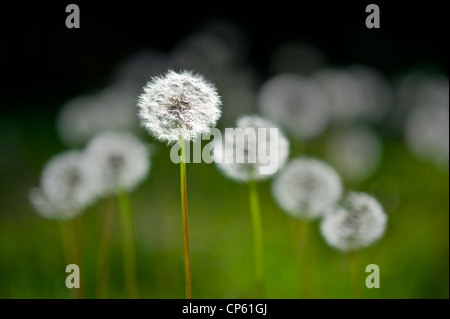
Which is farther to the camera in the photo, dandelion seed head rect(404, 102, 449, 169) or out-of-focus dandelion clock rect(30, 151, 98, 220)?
dandelion seed head rect(404, 102, 449, 169)

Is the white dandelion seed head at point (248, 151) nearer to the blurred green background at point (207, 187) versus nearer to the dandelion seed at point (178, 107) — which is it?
the dandelion seed at point (178, 107)

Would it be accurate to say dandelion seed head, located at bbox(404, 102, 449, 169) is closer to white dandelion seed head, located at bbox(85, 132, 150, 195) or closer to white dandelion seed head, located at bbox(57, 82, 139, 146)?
white dandelion seed head, located at bbox(57, 82, 139, 146)

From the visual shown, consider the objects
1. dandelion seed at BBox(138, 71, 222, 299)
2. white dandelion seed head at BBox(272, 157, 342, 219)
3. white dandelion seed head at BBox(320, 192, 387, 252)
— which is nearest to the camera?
dandelion seed at BBox(138, 71, 222, 299)

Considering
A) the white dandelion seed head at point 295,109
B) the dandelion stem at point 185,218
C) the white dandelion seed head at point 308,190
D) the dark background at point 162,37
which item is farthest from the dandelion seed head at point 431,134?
the dandelion stem at point 185,218

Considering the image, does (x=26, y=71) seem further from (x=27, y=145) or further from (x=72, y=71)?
(x=27, y=145)

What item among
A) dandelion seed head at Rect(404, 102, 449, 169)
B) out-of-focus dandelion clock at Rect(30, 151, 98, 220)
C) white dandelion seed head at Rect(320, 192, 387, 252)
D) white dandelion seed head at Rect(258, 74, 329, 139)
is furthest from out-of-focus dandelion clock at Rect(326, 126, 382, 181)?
out-of-focus dandelion clock at Rect(30, 151, 98, 220)

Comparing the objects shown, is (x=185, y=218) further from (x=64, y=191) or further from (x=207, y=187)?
(x=207, y=187)

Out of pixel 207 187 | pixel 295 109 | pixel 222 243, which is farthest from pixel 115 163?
pixel 207 187
